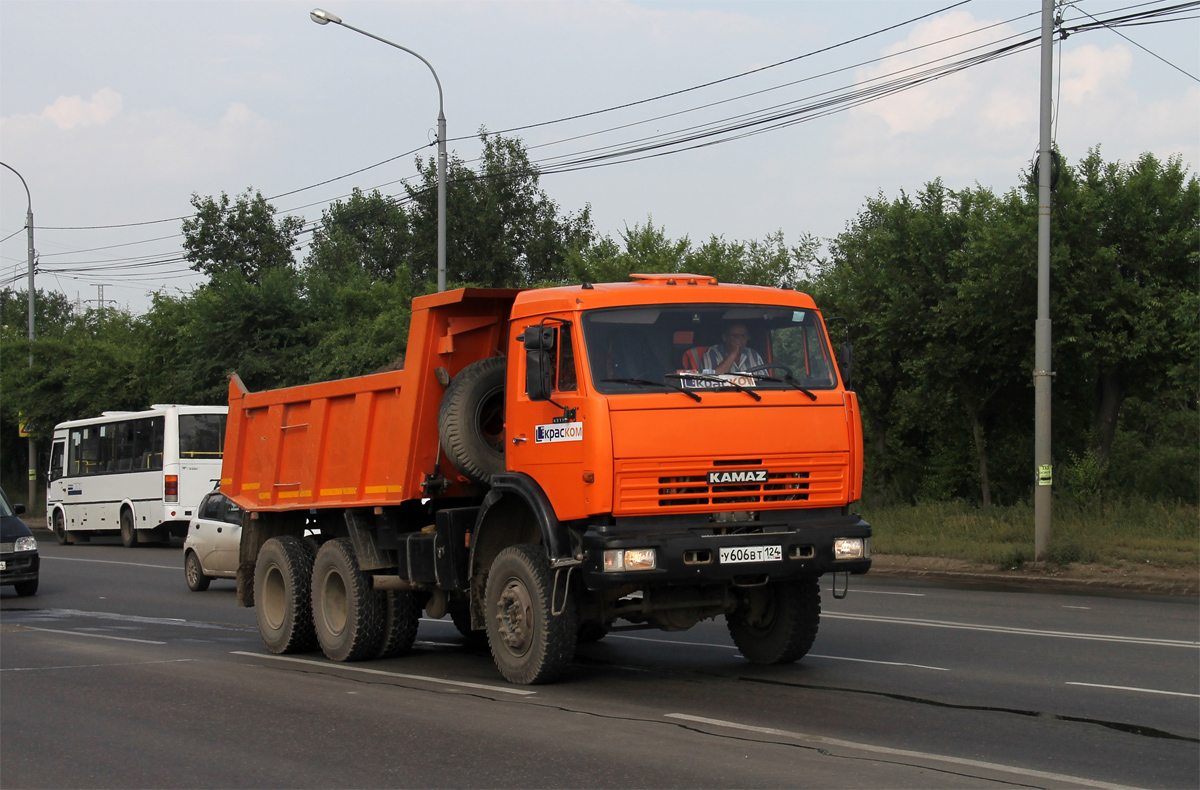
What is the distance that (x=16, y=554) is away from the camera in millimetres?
17812

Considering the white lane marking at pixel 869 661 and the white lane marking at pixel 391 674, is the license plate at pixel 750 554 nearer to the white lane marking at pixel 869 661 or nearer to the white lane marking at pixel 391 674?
the white lane marking at pixel 391 674

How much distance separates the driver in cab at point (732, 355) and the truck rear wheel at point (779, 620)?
1.74 meters

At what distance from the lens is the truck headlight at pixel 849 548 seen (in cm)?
896

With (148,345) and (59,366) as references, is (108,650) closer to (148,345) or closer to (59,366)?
(148,345)

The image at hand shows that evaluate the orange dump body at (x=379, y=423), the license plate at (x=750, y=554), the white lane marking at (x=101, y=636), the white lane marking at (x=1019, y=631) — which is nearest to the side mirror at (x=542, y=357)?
the orange dump body at (x=379, y=423)

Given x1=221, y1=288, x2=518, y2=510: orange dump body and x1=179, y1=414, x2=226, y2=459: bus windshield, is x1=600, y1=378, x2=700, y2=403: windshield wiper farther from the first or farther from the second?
x1=179, y1=414, x2=226, y2=459: bus windshield

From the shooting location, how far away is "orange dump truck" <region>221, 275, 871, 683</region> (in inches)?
337

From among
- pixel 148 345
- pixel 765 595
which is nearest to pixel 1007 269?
pixel 765 595

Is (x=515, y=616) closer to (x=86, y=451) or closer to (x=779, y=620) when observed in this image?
(x=779, y=620)

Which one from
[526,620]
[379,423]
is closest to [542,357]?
[526,620]

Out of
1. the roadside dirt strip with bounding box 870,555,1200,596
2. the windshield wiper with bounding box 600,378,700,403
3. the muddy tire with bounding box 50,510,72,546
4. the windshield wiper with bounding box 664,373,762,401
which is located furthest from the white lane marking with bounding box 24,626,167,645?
the muddy tire with bounding box 50,510,72,546

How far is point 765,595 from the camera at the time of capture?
33.1ft

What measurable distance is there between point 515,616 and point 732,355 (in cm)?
248

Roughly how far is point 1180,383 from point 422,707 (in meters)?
15.5
